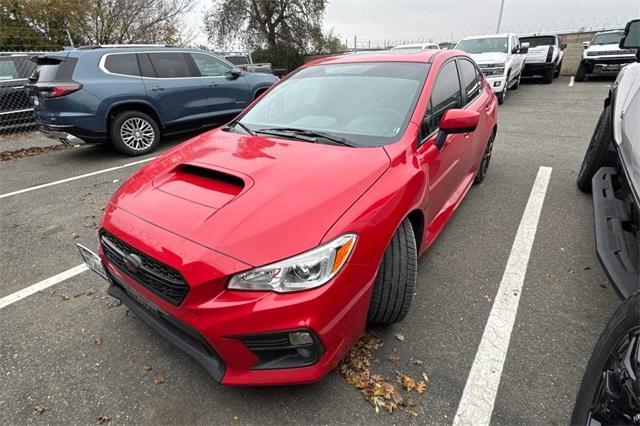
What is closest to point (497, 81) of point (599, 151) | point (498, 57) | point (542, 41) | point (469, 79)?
point (498, 57)

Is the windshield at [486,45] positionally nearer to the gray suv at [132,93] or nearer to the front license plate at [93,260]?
the gray suv at [132,93]

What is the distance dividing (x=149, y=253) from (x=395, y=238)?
127 cm

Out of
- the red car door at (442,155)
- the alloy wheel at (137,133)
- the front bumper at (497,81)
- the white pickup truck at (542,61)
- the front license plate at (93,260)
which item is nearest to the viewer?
the front license plate at (93,260)

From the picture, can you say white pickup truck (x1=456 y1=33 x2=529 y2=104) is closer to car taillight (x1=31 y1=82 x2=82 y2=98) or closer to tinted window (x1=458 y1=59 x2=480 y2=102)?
tinted window (x1=458 y1=59 x2=480 y2=102)

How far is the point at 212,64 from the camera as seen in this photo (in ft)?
24.5

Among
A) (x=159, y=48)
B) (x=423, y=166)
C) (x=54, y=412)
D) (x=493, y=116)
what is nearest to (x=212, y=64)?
(x=159, y=48)

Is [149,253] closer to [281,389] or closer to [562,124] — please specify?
[281,389]

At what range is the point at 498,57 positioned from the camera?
30.9 feet

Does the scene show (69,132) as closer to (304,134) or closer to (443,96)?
(304,134)

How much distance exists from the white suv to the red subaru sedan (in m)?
13.8

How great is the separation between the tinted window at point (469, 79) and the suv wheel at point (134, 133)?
5.44 metres

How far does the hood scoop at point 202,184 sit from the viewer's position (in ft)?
6.09

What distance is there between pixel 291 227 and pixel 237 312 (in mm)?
429

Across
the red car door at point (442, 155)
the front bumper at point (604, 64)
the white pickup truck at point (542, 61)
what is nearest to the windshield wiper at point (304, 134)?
the red car door at point (442, 155)
